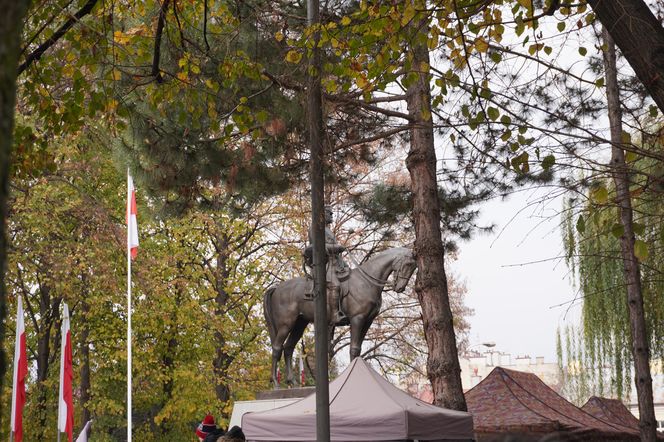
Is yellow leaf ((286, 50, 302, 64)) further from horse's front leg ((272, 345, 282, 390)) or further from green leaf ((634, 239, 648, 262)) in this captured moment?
horse's front leg ((272, 345, 282, 390))

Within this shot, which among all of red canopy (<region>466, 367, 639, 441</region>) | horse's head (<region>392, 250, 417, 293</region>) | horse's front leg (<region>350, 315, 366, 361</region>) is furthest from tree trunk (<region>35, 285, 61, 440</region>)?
red canopy (<region>466, 367, 639, 441</region>)

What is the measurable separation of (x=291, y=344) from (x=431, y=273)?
5.27 meters

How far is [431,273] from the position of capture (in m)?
15.0

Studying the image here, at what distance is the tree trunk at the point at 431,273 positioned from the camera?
14562 millimetres

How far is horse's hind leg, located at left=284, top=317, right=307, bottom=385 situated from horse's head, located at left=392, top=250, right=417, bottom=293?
2397mm

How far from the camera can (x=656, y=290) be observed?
915 inches

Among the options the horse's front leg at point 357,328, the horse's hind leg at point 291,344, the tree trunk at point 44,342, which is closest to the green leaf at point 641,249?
the horse's front leg at point 357,328

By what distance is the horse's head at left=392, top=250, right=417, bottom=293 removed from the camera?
17422mm

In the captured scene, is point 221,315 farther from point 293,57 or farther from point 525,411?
point 293,57

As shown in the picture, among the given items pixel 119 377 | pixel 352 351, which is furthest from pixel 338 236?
pixel 352 351

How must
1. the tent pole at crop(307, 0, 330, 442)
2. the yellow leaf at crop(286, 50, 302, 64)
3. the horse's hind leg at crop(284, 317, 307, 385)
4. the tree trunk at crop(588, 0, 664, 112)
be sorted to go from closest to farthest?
the tree trunk at crop(588, 0, 664, 112) → the tent pole at crop(307, 0, 330, 442) → the yellow leaf at crop(286, 50, 302, 64) → the horse's hind leg at crop(284, 317, 307, 385)

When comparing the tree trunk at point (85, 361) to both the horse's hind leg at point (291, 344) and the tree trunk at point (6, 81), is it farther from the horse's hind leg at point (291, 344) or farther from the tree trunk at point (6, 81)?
the tree trunk at point (6, 81)

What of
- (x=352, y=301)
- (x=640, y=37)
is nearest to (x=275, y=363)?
(x=352, y=301)

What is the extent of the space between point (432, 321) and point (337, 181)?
2615mm
